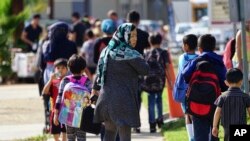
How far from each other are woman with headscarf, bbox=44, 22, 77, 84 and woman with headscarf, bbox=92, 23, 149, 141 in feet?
15.0

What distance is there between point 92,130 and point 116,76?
3.99 feet

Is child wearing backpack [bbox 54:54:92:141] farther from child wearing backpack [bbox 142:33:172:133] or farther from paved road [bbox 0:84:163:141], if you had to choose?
child wearing backpack [bbox 142:33:172:133]

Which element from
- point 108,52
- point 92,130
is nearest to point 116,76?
point 108,52

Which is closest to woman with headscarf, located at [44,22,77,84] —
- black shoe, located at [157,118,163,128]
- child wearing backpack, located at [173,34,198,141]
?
black shoe, located at [157,118,163,128]

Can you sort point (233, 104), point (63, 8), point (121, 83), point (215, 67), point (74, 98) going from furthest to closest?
point (63, 8) < point (74, 98) < point (215, 67) < point (121, 83) < point (233, 104)

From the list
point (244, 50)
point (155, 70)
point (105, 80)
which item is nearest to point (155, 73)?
point (155, 70)

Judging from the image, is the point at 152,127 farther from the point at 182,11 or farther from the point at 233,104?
the point at 182,11

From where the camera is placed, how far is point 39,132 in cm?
1641

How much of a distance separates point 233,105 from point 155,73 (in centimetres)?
597

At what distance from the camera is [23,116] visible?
63.1 ft

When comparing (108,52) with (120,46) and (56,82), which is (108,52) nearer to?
(120,46)

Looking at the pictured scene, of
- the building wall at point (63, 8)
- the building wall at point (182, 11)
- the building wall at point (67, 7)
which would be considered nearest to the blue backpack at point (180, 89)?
the building wall at point (182, 11)

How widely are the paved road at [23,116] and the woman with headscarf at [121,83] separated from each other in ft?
13.0

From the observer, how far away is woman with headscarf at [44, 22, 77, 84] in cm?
1566
